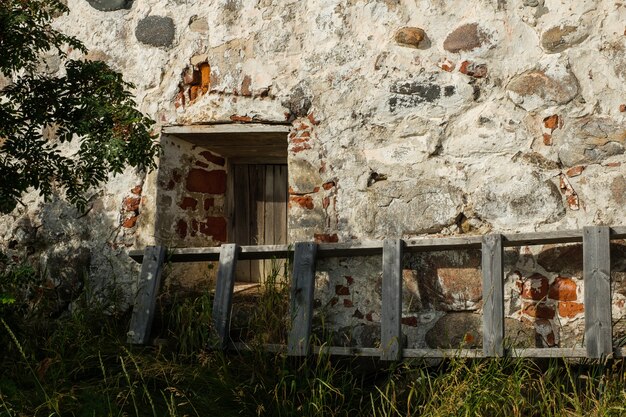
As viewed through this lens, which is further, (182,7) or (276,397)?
(182,7)

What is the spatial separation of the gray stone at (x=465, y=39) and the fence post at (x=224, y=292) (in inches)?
65.0

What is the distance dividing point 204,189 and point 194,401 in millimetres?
1976

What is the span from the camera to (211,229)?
5777 millimetres

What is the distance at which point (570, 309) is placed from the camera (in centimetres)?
461

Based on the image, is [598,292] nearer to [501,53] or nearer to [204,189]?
[501,53]

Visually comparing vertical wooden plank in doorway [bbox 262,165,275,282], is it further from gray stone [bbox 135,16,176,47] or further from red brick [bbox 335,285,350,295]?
gray stone [bbox 135,16,176,47]

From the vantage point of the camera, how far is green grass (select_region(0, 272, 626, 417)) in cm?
399

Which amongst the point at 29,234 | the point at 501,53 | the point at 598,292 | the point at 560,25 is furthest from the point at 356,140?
the point at 29,234

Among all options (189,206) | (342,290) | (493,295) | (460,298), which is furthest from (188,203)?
(493,295)

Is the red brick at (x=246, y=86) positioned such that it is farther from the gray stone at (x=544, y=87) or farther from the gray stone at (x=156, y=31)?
the gray stone at (x=544, y=87)

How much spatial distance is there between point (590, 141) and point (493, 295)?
3.22ft

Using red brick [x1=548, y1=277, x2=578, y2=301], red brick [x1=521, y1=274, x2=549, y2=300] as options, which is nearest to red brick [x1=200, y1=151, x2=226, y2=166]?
red brick [x1=521, y1=274, x2=549, y2=300]

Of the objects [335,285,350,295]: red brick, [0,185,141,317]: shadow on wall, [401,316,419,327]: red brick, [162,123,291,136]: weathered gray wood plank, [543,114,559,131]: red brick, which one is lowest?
[401,316,419,327]: red brick

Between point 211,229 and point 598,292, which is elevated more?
point 211,229
